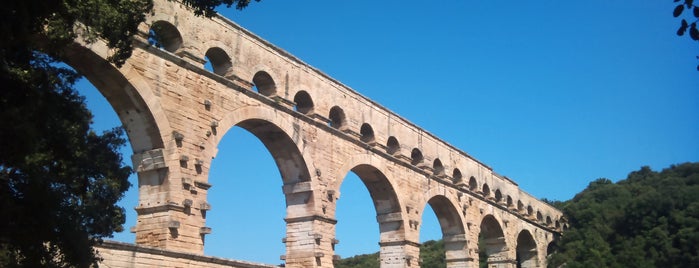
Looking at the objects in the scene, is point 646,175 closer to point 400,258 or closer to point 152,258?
point 400,258

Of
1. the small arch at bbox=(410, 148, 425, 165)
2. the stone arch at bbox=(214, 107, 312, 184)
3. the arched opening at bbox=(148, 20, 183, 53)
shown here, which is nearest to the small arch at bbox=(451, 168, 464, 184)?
the small arch at bbox=(410, 148, 425, 165)

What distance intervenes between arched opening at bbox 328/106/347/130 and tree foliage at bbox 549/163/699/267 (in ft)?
51.9

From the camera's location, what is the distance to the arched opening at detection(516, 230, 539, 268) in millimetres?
32219

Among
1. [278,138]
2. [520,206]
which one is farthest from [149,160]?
[520,206]

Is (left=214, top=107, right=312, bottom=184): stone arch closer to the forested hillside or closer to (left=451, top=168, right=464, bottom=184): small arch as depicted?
(left=451, top=168, right=464, bottom=184): small arch

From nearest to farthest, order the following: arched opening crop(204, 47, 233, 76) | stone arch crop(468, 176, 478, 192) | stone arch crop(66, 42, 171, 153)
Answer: stone arch crop(66, 42, 171, 153) → arched opening crop(204, 47, 233, 76) → stone arch crop(468, 176, 478, 192)

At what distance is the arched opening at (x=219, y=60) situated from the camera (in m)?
16.2

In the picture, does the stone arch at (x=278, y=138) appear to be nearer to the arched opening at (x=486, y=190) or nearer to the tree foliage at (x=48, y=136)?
the tree foliage at (x=48, y=136)

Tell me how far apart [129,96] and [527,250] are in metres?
23.3

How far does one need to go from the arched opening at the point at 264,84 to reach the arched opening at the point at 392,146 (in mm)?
6131

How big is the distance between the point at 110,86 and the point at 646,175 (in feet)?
124

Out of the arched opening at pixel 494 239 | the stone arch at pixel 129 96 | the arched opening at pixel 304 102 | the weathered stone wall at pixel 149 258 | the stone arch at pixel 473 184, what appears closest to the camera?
the weathered stone wall at pixel 149 258

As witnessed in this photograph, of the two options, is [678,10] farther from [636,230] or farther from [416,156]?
[636,230]

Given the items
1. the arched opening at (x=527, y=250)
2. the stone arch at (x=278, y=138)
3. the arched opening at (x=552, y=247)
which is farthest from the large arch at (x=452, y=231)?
the arched opening at (x=552, y=247)
